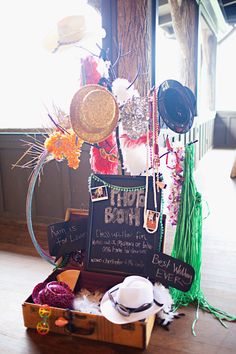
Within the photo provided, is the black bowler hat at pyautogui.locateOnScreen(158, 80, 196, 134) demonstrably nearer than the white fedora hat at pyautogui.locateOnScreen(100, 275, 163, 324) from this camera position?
No

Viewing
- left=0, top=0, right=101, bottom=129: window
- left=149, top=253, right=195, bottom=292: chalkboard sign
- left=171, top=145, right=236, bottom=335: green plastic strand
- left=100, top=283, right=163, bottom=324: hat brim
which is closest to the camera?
left=100, top=283, right=163, bottom=324: hat brim

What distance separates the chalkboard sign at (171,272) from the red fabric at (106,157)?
566 millimetres

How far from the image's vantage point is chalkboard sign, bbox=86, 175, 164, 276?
1851 mm

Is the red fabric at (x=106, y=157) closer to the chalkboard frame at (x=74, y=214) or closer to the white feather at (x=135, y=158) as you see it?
the white feather at (x=135, y=158)

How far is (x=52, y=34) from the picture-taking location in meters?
1.75

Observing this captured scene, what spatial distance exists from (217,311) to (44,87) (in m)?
2.40

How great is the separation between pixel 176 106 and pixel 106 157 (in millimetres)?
485

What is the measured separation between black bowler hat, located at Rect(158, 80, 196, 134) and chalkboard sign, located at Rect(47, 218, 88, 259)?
0.78 m

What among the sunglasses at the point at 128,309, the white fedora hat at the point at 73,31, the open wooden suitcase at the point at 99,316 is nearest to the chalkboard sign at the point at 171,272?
the open wooden suitcase at the point at 99,316

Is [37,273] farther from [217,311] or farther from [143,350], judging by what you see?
[217,311]

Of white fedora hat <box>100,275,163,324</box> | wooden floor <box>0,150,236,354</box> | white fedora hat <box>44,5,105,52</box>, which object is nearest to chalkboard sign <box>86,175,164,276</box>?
white fedora hat <box>100,275,163,324</box>

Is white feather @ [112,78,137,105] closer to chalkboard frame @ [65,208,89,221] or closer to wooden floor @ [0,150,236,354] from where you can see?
chalkboard frame @ [65,208,89,221]

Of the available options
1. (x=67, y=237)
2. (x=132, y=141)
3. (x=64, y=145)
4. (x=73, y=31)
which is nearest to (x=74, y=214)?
(x=67, y=237)

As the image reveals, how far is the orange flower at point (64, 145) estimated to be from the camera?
1.82 metres
